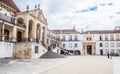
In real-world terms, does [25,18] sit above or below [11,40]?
above

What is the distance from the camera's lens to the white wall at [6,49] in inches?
970

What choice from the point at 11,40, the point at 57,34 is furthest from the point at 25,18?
the point at 57,34

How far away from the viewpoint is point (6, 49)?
85.4 ft

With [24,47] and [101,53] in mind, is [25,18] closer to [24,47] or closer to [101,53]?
[24,47]

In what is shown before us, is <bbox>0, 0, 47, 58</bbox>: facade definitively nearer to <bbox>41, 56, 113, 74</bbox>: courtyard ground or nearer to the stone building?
<bbox>41, 56, 113, 74</bbox>: courtyard ground

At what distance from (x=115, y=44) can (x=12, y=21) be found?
44176 millimetres

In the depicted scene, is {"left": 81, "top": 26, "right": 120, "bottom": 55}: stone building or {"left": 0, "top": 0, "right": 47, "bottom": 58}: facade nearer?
{"left": 0, "top": 0, "right": 47, "bottom": 58}: facade

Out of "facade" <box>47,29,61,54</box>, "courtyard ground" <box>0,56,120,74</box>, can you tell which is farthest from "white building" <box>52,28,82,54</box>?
"courtyard ground" <box>0,56,120,74</box>

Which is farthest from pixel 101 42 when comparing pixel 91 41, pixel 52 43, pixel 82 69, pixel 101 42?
pixel 82 69

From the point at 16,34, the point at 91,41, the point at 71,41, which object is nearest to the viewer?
the point at 16,34

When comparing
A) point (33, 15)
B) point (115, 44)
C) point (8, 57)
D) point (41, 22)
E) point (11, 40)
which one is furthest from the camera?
point (115, 44)

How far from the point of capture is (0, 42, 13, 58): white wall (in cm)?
2465

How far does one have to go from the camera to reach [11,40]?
2848cm

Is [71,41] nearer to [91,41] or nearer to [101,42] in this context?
[91,41]
